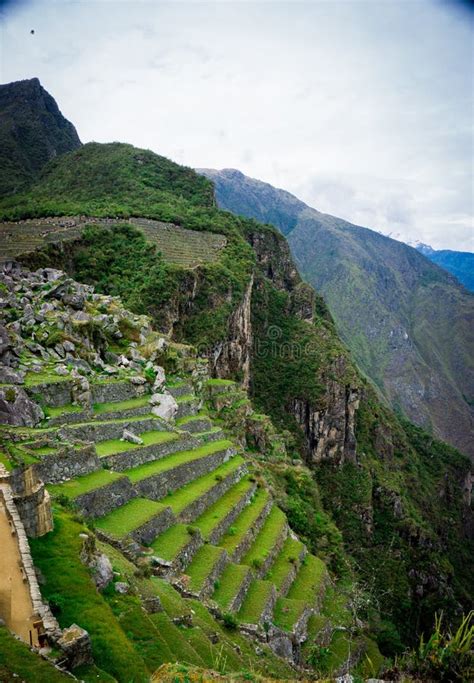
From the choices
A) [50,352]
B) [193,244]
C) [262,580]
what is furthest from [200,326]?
[262,580]

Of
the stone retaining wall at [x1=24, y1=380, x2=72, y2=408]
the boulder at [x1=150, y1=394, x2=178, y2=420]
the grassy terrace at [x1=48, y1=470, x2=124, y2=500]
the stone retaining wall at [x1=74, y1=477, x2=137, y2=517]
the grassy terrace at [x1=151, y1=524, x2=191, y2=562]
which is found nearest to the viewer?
the grassy terrace at [x1=48, y1=470, x2=124, y2=500]

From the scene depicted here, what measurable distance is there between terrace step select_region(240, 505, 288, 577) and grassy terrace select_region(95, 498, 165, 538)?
477 centimetres

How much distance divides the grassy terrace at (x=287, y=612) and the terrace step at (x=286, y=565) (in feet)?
1.78

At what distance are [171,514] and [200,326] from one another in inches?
1290

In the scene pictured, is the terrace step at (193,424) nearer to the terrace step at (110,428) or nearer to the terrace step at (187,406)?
the terrace step at (187,406)

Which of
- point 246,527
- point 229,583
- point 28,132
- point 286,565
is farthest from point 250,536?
point 28,132

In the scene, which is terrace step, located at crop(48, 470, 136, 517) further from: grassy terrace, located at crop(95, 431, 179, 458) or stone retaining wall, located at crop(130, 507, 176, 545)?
grassy terrace, located at crop(95, 431, 179, 458)

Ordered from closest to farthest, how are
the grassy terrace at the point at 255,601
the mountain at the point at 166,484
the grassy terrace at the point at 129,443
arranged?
the mountain at the point at 166,484 < the grassy terrace at the point at 255,601 < the grassy terrace at the point at 129,443

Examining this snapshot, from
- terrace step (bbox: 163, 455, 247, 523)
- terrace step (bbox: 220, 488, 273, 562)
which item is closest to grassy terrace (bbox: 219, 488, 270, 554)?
terrace step (bbox: 220, 488, 273, 562)

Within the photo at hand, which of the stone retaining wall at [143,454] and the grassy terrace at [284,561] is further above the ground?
the stone retaining wall at [143,454]

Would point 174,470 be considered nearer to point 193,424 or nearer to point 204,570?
point 204,570

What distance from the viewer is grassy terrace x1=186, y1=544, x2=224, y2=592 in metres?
13.0

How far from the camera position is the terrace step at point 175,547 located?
12391 millimetres

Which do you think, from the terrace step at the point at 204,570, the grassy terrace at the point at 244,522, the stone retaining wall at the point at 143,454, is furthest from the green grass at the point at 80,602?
the grassy terrace at the point at 244,522
